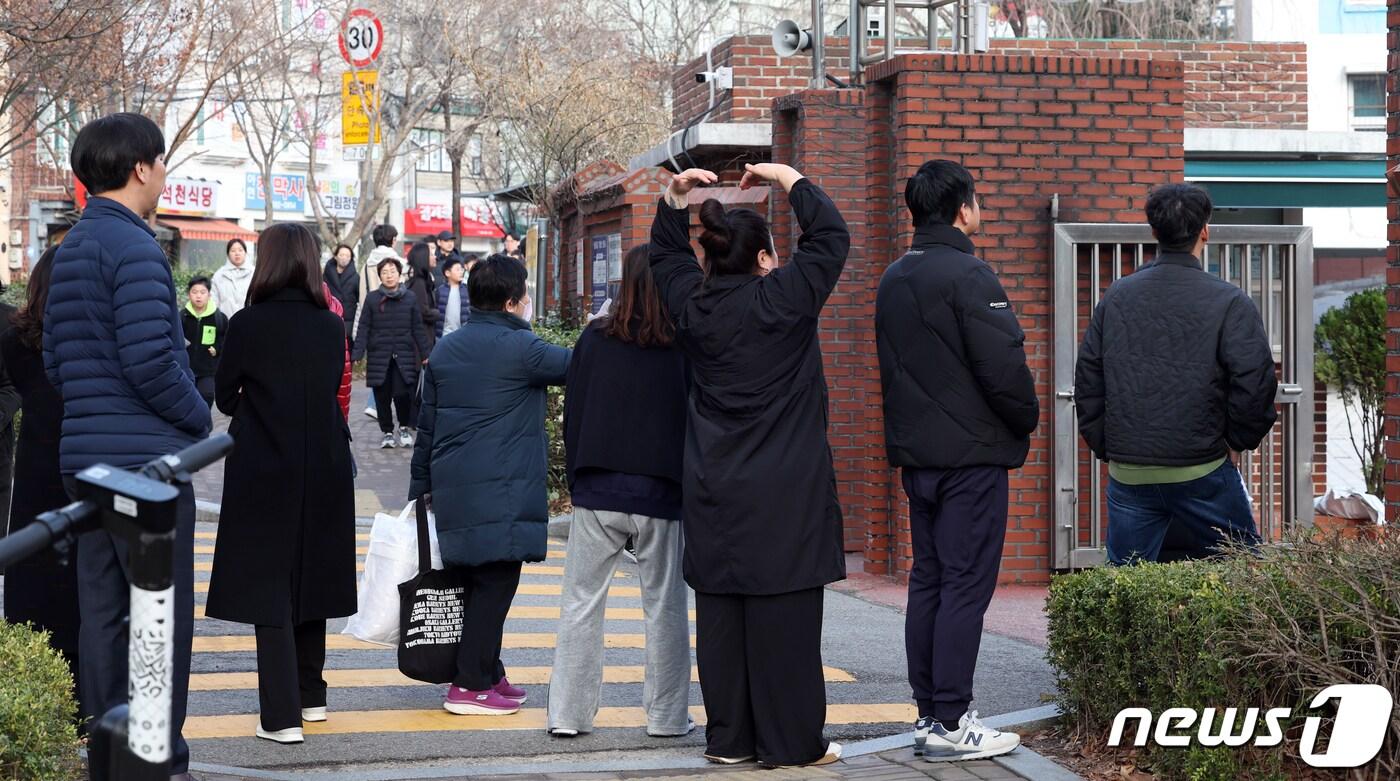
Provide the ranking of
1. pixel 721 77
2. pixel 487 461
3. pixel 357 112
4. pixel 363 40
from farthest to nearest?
pixel 357 112 → pixel 363 40 → pixel 721 77 → pixel 487 461

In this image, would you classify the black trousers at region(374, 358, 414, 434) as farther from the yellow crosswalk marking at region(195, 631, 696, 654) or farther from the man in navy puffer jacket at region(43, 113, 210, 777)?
the man in navy puffer jacket at region(43, 113, 210, 777)

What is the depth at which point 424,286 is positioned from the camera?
721 inches

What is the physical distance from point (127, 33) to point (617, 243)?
340 inches

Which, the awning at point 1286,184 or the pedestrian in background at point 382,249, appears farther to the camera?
the pedestrian in background at point 382,249

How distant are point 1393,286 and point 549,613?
16.3 feet

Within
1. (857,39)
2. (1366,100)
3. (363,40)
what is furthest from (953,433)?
(1366,100)

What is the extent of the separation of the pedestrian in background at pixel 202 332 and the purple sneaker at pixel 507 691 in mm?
7827

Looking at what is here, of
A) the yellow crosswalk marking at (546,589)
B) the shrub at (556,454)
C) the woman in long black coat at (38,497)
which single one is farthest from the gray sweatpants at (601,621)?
the shrub at (556,454)

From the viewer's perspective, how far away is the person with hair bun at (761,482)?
18.6 feet

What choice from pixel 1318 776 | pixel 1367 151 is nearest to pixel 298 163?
pixel 1367 151

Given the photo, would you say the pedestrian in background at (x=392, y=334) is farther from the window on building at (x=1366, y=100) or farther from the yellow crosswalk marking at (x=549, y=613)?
the window on building at (x=1366, y=100)

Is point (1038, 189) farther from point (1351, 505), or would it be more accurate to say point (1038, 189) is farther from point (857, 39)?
point (1351, 505)

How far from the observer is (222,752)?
6.05m

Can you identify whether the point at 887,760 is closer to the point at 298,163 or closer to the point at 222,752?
the point at 222,752
